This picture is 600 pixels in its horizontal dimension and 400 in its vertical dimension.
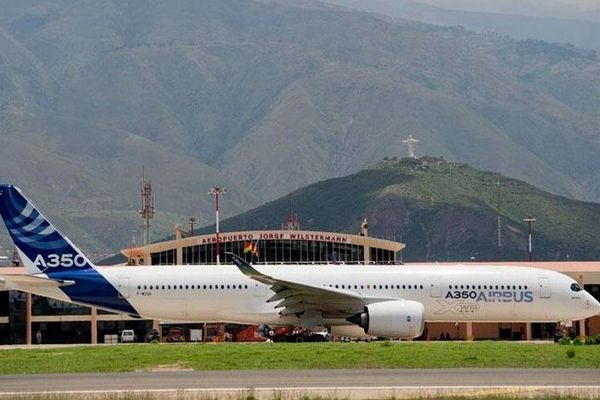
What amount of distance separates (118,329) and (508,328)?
24.0 m

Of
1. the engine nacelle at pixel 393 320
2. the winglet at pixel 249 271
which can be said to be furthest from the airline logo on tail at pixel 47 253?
the engine nacelle at pixel 393 320

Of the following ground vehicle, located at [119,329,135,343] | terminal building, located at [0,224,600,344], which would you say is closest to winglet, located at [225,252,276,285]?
terminal building, located at [0,224,600,344]

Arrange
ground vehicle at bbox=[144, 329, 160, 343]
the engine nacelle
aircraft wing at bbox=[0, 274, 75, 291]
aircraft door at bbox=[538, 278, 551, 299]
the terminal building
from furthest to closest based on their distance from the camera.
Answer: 1. the terminal building
2. ground vehicle at bbox=[144, 329, 160, 343]
3. aircraft door at bbox=[538, 278, 551, 299]
4. aircraft wing at bbox=[0, 274, 75, 291]
5. the engine nacelle

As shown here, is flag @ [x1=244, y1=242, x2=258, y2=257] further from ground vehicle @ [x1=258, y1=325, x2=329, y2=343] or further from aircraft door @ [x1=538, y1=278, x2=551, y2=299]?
aircraft door @ [x1=538, y1=278, x2=551, y2=299]

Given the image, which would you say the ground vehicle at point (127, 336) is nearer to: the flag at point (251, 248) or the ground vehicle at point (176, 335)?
the ground vehicle at point (176, 335)

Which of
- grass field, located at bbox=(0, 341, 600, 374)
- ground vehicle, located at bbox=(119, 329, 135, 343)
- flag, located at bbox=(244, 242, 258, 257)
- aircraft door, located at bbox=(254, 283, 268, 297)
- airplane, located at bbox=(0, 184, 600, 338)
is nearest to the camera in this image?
grass field, located at bbox=(0, 341, 600, 374)

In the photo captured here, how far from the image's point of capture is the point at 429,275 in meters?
55.6

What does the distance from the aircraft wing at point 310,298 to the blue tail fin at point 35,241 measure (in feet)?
23.9

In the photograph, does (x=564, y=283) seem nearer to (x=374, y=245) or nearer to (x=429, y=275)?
(x=429, y=275)

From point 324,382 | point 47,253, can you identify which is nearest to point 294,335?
point 47,253

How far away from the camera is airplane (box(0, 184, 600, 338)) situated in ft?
181

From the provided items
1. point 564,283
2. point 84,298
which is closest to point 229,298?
point 84,298

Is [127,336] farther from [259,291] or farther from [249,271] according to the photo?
[249,271]

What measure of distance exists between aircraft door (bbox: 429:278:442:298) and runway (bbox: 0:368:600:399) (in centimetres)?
1604
